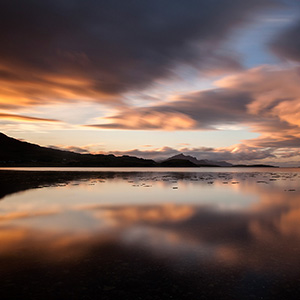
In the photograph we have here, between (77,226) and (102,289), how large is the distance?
9.61 metres

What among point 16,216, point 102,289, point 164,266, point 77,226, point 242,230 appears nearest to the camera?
point 102,289

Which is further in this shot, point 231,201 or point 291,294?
point 231,201

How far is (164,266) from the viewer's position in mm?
9977

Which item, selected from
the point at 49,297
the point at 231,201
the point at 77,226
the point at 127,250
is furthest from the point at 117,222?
the point at 231,201

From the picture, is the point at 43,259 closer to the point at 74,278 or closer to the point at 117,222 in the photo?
the point at 74,278

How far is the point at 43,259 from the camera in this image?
35.4 feet

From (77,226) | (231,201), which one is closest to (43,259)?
(77,226)

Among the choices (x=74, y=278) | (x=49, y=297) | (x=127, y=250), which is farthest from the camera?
(x=127, y=250)

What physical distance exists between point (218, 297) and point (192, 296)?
0.76m

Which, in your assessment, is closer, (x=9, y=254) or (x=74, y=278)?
(x=74, y=278)

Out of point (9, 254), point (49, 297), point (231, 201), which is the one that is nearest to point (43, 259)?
point (9, 254)

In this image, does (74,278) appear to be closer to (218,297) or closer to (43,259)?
(43,259)

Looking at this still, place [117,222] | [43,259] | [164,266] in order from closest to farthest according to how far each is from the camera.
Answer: [164,266] < [43,259] < [117,222]

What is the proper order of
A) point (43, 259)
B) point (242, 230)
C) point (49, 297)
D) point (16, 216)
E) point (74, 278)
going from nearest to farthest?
point (49, 297) → point (74, 278) → point (43, 259) → point (242, 230) → point (16, 216)
